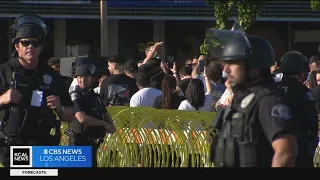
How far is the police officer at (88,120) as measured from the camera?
7.45m

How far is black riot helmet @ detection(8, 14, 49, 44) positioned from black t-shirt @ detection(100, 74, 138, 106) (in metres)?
4.49

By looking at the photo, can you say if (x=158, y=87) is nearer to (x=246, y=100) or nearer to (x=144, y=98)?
(x=144, y=98)

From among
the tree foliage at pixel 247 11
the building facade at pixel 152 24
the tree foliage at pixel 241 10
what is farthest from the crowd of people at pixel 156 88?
the building facade at pixel 152 24

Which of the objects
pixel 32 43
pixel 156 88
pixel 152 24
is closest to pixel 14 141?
pixel 32 43

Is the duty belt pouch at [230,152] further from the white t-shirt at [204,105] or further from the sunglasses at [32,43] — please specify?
the white t-shirt at [204,105]

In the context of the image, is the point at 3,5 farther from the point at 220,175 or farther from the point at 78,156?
the point at 220,175

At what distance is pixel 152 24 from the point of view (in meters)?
30.0

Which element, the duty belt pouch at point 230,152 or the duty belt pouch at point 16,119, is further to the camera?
the duty belt pouch at point 16,119

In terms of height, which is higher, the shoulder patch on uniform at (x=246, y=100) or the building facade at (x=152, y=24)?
the building facade at (x=152, y=24)

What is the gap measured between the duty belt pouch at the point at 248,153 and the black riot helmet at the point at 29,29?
2.19 metres

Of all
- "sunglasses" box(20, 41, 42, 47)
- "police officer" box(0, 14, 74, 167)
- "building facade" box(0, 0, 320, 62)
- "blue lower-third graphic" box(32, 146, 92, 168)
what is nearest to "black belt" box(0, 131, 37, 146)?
"police officer" box(0, 14, 74, 167)

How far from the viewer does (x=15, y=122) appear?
6.27 metres

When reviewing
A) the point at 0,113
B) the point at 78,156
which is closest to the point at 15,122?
the point at 0,113

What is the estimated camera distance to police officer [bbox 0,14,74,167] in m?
6.25
